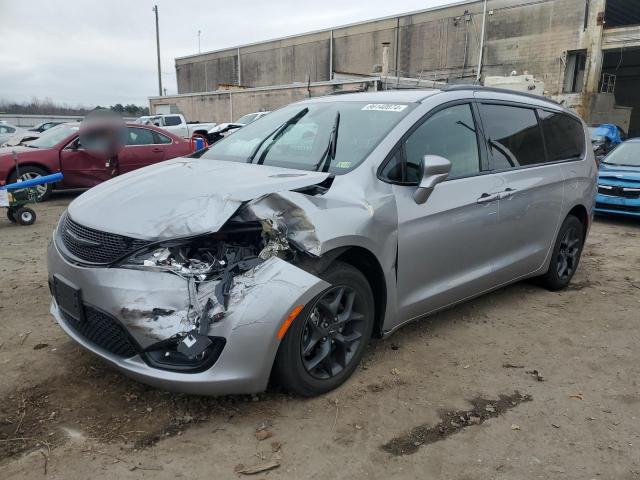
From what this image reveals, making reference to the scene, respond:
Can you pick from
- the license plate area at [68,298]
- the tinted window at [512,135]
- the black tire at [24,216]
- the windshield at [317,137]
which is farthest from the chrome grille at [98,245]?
the black tire at [24,216]

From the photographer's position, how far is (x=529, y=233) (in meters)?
4.32

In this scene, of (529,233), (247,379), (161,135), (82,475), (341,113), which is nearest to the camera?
(82,475)

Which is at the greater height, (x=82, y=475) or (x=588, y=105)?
(x=588, y=105)

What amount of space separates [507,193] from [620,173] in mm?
6125

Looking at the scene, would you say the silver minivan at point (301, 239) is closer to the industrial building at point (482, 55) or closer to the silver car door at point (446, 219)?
the silver car door at point (446, 219)

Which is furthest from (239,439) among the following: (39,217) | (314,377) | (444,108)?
(39,217)

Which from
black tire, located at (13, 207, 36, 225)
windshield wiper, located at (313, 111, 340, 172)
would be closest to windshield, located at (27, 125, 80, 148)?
black tire, located at (13, 207, 36, 225)

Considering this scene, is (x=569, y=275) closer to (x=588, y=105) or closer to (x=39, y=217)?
(x=39, y=217)

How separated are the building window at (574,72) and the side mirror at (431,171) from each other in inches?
1166

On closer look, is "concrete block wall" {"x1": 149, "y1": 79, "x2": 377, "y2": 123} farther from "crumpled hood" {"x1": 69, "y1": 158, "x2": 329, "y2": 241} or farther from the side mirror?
"crumpled hood" {"x1": 69, "y1": 158, "x2": 329, "y2": 241}

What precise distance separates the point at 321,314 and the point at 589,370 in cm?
195

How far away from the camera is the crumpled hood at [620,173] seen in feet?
28.2

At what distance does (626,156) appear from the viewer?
9.55m

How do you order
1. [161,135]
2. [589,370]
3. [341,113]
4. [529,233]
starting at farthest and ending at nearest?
[161,135] → [529,233] → [341,113] → [589,370]
